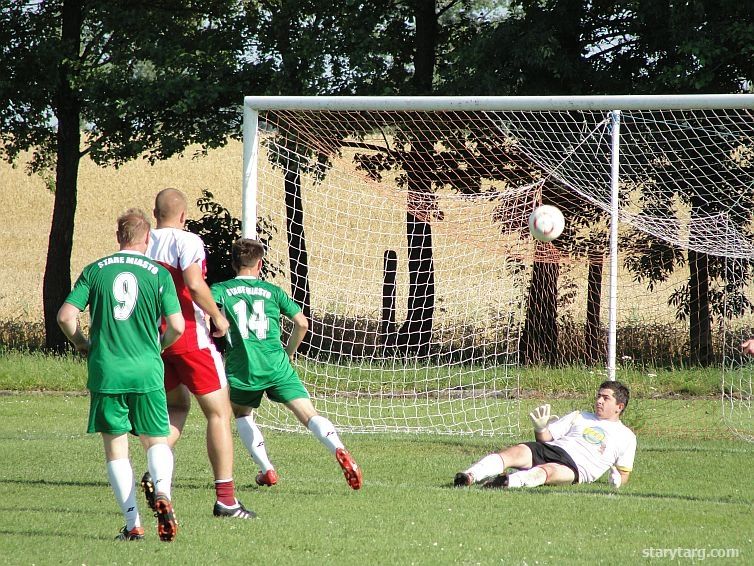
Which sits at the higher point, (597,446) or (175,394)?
(175,394)

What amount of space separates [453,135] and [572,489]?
7280 millimetres

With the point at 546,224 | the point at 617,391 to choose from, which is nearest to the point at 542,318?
the point at 546,224

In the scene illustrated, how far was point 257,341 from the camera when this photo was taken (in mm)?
6449

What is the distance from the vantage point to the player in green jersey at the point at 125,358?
16.4ft

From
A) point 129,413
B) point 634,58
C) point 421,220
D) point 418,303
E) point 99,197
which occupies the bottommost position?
point 129,413

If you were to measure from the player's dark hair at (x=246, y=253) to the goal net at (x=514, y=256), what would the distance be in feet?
6.54

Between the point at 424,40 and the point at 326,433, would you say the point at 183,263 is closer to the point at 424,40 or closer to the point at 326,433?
the point at 326,433

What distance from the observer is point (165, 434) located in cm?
514

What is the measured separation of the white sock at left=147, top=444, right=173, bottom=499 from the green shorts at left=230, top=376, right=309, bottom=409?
137cm

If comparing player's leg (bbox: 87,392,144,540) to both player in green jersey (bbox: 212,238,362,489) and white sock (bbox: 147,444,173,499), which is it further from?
player in green jersey (bbox: 212,238,362,489)

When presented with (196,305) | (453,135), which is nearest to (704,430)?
(453,135)

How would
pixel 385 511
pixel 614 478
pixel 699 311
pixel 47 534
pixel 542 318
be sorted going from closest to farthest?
pixel 47 534, pixel 385 511, pixel 614 478, pixel 542 318, pixel 699 311

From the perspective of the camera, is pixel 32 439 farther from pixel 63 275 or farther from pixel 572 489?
pixel 63 275

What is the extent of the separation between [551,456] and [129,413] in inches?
128
